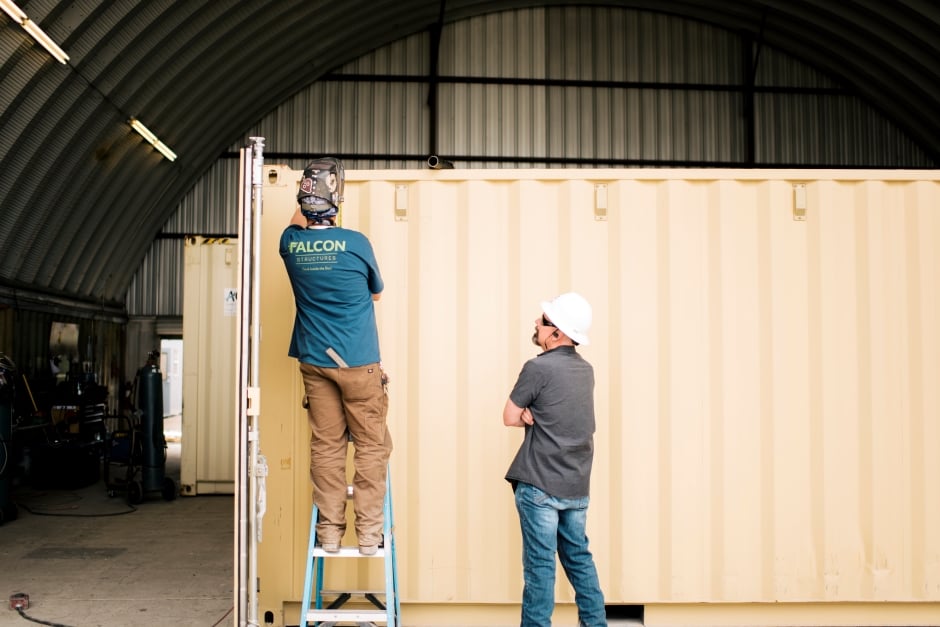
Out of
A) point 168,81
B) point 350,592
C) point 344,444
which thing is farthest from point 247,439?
point 168,81

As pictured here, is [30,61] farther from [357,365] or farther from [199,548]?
[357,365]

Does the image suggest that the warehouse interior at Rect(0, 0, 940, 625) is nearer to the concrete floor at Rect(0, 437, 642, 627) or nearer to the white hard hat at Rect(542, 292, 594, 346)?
the concrete floor at Rect(0, 437, 642, 627)

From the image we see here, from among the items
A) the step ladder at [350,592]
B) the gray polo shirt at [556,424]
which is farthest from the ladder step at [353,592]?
the gray polo shirt at [556,424]

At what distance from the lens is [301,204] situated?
446cm

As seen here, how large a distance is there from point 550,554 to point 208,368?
8.02 meters

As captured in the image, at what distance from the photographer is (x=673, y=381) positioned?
16.9 feet

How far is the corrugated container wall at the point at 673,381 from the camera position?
5.09 meters

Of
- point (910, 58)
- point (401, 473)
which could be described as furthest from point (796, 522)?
point (910, 58)

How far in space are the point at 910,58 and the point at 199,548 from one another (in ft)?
46.7

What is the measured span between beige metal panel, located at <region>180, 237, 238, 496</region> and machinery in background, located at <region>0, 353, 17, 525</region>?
2.25m

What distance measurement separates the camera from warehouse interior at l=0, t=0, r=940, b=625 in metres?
11.9

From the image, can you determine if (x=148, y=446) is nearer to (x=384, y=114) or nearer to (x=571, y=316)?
(x=571, y=316)

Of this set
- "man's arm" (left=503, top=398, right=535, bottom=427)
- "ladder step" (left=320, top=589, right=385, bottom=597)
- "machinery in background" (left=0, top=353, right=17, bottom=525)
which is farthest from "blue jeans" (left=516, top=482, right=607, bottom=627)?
"machinery in background" (left=0, top=353, right=17, bottom=525)

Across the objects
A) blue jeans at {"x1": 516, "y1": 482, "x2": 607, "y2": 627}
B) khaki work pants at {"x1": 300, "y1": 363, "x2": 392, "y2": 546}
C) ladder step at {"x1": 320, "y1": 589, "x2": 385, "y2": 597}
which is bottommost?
ladder step at {"x1": 320, "y1": 589, "x2": 385, "y2": 597}
